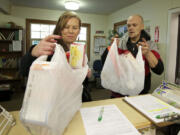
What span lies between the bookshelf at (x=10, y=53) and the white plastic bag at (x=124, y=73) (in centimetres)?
332

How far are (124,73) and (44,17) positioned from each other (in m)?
3.75

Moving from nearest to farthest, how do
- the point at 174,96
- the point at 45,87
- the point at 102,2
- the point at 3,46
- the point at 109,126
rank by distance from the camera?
the point at 45,87 < the point at 109,126 < the point at 174,96 < the point at 102,2 < the point at 3,46

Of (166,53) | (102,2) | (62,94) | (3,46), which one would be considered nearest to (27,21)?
(3,46)

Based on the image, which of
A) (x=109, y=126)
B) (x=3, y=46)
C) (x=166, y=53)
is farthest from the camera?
(x=3, y=46)

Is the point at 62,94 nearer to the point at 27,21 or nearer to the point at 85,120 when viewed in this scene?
the point at 85,120

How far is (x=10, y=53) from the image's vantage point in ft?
11.9

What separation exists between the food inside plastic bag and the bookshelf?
3.41 metres

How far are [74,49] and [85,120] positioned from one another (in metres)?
0.36

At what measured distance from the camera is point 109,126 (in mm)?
592

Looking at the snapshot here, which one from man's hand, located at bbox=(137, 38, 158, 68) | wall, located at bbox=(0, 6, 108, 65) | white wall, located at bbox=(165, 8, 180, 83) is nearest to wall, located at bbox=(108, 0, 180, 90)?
white wall, located at bbox=(165, 8, 180, 83)

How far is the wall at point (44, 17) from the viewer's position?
11.8ft

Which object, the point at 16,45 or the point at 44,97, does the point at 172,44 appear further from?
the point at 16,45

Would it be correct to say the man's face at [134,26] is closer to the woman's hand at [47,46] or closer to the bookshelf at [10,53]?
the woman's hand at [47,46]

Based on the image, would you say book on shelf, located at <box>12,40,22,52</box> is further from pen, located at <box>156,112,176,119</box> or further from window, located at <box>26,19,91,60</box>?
pen, located at <box>156,112,176,119</box>
